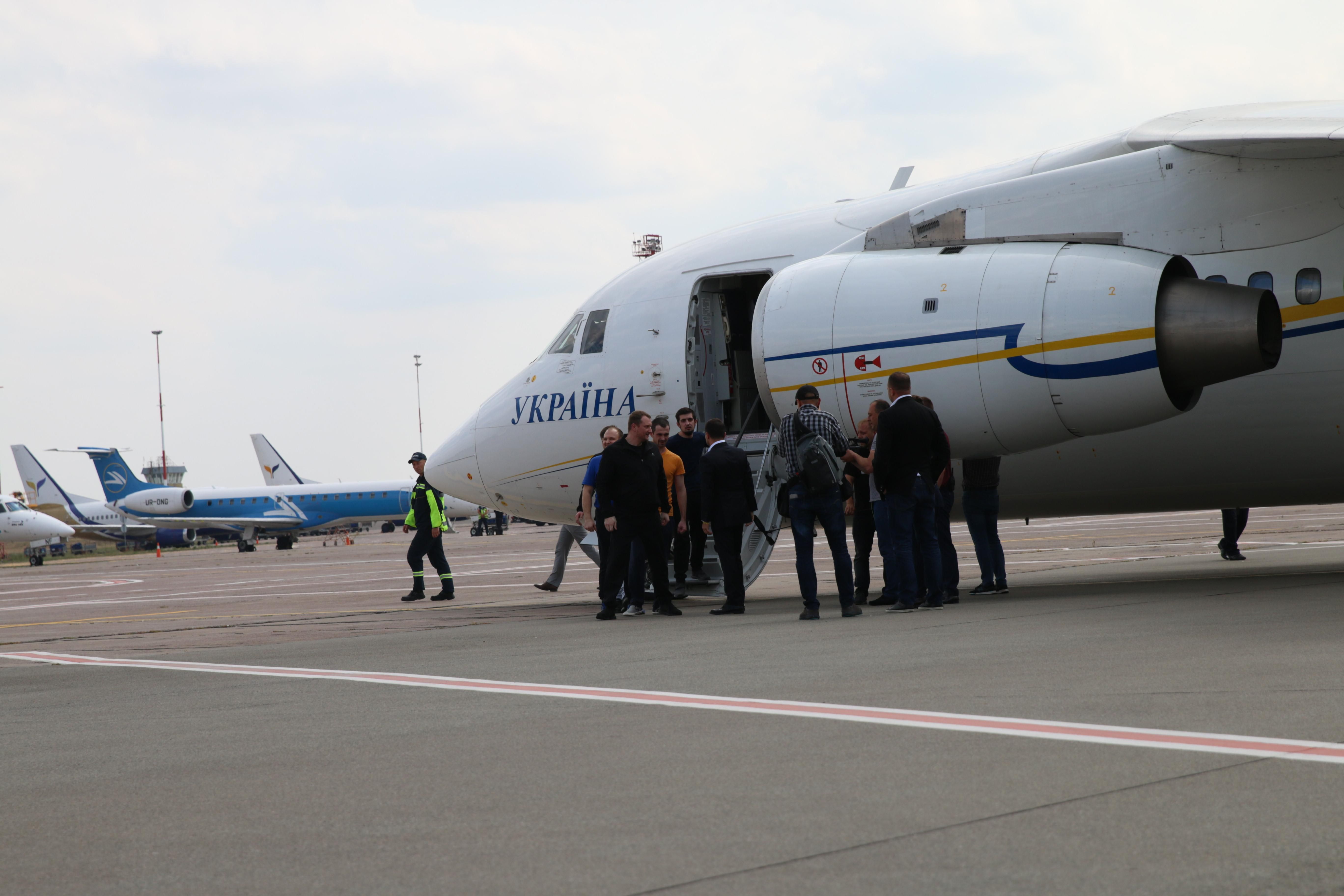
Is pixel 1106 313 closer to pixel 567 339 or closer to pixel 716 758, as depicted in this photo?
pixel 567 339

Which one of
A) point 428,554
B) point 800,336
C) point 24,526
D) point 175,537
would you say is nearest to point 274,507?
point 175,537

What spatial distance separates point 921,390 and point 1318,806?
7.44 m

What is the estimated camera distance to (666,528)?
11.8 meters

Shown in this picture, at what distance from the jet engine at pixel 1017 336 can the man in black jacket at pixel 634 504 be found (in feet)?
4.13

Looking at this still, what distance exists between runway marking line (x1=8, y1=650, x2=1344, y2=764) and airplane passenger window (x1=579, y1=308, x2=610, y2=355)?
6068mm

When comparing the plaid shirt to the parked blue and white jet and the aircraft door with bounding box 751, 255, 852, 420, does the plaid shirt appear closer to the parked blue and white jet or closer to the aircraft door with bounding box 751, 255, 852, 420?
the aircraft door with bounding box 751, 255, 852, 420

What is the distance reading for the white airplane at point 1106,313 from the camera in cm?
980

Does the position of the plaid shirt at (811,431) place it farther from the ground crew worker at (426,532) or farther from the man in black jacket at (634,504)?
the ground crew worker at (426,532)

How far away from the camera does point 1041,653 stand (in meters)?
6.92

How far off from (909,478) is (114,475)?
219 feet

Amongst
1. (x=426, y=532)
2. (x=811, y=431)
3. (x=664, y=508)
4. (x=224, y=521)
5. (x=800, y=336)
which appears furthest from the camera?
(x=224, y=521)

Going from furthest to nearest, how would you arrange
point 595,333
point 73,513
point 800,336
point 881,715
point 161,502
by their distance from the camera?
point 73,513
point 161,502
point 595,333
point 800,336
point 881,715

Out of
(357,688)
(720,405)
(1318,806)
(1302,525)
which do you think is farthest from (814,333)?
(1302,525)

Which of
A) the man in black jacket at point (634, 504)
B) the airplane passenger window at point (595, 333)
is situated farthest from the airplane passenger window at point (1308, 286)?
the airplane passenger window at point (595, 333)
